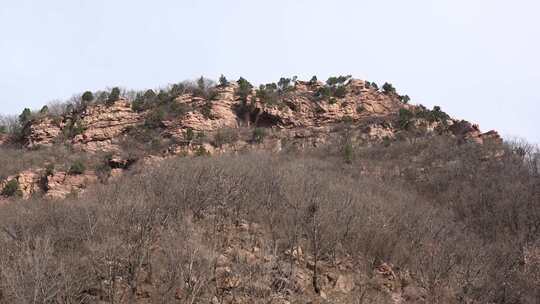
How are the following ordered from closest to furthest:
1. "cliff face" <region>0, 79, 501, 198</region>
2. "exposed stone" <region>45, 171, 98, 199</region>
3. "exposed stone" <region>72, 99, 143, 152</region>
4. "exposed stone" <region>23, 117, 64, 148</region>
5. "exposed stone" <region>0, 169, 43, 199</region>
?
"exposed stone" <region>45, 171, 98, 199</region>
"exposed stone" <region>0, 169, 43, 199</region>
"cliff face" <region>0, 79, 501, 198</region>
"exposed stone" <region>72, 99, 143, 152</region>
"exposed stone" <region>23, 117, 64, 148</region>

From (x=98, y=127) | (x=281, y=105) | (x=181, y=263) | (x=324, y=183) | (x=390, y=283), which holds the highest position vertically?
(x=281, y=105)

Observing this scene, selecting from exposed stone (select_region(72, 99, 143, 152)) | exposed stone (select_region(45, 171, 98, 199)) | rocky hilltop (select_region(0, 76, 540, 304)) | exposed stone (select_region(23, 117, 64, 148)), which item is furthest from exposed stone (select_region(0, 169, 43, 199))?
exposed stone (select_region(23, 117, 64, 148))

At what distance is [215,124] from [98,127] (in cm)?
1322

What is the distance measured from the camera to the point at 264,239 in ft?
75.2

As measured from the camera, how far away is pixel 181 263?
57.3ft

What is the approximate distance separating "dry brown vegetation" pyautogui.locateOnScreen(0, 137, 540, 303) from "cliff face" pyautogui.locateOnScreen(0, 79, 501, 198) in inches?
516

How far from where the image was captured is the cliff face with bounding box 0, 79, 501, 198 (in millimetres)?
48469

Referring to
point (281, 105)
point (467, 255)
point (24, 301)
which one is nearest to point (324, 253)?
point (467, 255)

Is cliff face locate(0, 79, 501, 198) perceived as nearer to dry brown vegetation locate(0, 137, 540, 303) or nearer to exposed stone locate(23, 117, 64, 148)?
exposed stone locate(23, 117, 64, 148)

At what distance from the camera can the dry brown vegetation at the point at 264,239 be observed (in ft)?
56.9

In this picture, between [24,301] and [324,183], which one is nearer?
[24,301]

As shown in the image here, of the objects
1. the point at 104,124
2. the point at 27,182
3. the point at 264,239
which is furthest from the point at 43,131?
the point at 264,239

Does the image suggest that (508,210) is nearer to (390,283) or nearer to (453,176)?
(453,176)

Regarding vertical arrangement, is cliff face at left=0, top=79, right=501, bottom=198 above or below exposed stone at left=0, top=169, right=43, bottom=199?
above
